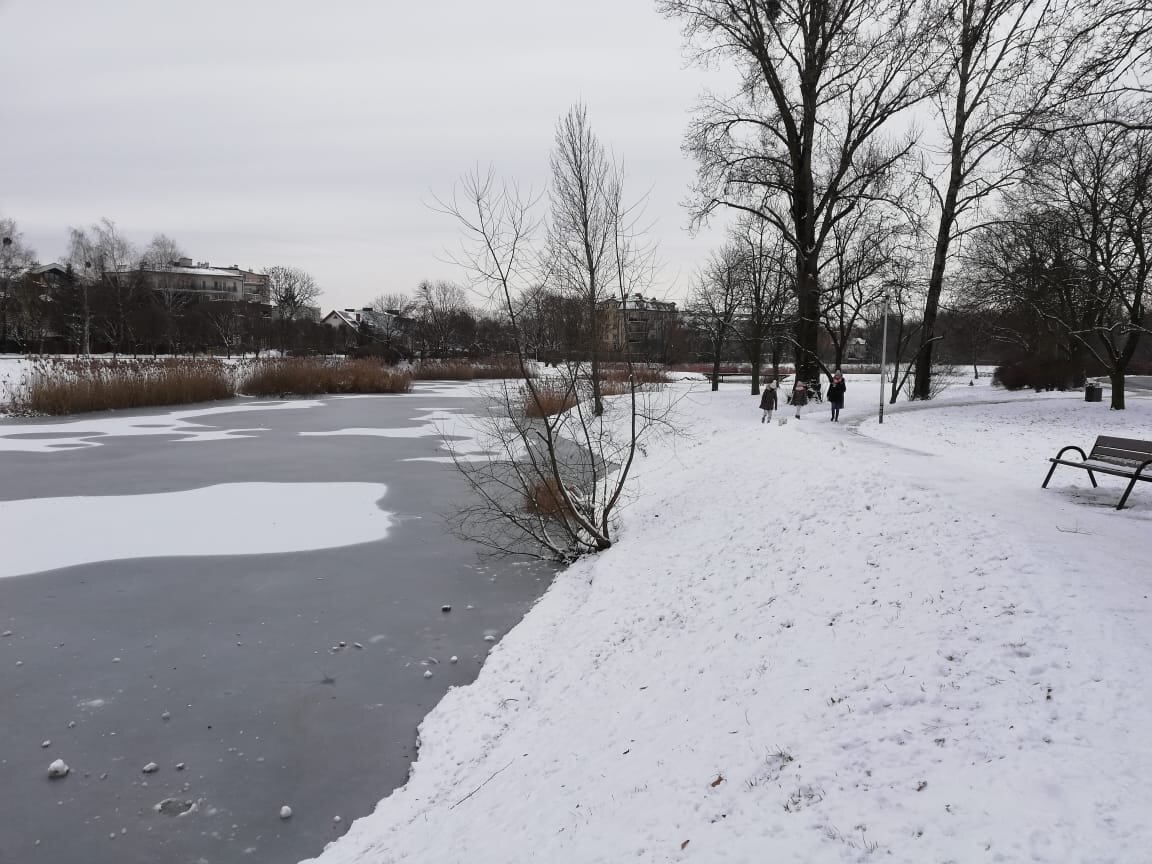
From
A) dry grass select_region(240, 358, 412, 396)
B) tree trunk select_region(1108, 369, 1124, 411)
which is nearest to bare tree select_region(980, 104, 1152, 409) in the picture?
tree trunk select_region(1108, 369, 1124, 411)

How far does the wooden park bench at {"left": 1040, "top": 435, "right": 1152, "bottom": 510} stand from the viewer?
632cm

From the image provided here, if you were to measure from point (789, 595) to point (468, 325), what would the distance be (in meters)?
72.2

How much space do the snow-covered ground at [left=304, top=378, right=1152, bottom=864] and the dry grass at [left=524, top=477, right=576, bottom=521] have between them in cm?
182

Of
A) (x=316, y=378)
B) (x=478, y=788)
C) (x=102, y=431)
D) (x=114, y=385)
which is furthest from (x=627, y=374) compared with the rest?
(x=316, y=378)

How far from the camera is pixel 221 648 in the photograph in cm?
653

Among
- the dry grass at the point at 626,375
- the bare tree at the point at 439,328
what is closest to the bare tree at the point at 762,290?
the dry grass at the point at 626,375

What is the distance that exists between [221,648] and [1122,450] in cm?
928

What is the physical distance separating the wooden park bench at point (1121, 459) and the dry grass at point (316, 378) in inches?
1355

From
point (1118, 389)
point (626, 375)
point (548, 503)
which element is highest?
point (626, 375)

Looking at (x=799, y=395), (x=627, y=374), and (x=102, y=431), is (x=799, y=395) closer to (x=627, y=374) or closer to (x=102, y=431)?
(x=627, y=374)

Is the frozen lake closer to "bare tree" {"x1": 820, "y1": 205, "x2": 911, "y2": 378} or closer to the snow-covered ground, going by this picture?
the snow-covered ground

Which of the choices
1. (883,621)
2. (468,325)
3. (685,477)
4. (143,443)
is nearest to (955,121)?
(685,477)

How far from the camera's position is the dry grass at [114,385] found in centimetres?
2445

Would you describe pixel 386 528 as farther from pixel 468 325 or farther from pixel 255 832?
pixel 468 325
